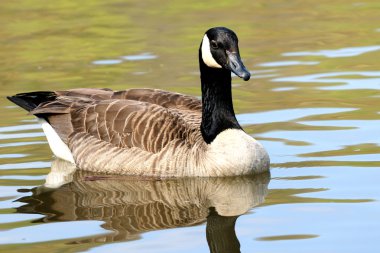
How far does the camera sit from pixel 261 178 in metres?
11.7

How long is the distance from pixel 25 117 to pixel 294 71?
456 centimetres

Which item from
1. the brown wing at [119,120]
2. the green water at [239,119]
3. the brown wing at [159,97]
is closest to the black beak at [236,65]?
the brown wing at [119,120]

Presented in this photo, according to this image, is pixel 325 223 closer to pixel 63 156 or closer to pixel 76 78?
pixel 63 156

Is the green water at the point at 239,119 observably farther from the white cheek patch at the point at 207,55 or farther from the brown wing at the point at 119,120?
the white cheek patch at the point at 207,55

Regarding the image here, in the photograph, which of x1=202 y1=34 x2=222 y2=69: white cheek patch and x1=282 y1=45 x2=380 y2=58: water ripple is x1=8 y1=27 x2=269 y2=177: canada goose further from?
x1=282 y1=45 x2=380 y2=58: water ripple

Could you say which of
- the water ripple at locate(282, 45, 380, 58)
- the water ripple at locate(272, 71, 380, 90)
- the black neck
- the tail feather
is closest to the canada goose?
the black neck

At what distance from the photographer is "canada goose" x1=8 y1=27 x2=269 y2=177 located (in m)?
11.8

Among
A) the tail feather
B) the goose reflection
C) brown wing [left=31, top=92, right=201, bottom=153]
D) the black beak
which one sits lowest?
the goose reflection

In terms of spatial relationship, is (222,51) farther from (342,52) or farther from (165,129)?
(342,52)

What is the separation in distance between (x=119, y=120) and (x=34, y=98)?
60.2 inches

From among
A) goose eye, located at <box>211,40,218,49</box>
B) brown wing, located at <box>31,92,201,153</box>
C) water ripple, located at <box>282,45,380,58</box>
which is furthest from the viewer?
water ripple, located at <box>282,45,380,58</box>

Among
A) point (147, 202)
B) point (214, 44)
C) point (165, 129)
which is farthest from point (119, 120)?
point (147, 202)

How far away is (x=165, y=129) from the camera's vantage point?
1208 centimetres

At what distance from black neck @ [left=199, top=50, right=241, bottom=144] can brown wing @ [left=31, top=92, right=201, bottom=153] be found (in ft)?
0.92
